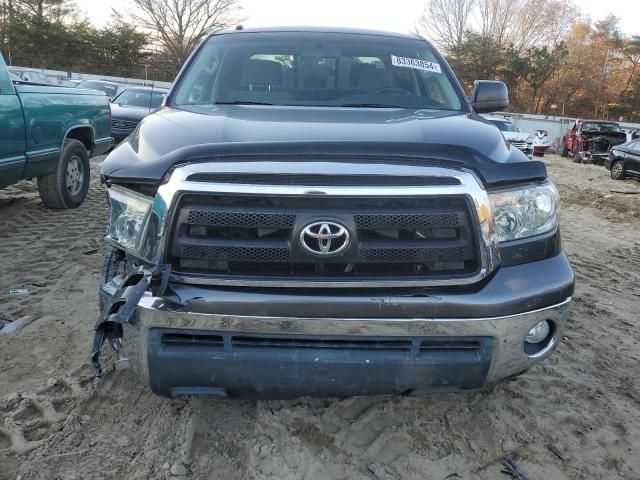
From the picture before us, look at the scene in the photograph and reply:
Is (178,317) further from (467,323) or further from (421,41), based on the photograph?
(421,41)

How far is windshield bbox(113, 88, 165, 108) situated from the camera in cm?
1367

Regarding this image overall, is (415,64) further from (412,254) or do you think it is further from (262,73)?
(412,254)

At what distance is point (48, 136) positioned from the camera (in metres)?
Result: 5.95

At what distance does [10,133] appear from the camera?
528cm

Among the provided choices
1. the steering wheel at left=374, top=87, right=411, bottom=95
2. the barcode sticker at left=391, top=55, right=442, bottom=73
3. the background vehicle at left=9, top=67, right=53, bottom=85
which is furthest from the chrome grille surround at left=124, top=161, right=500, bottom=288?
the background vehicle at left=9, top=67, right=53, bottom=85

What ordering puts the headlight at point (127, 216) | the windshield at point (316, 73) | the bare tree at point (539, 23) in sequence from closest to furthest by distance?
the headlight at point (127, 216) → the windshield at point (316, 73) → the bare tree at point (539, 23)

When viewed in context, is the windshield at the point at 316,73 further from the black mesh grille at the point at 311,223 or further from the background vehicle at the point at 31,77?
the background vehicle at the point at 31,77

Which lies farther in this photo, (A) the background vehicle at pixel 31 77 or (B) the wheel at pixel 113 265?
(A) the background vehicle at pixel 31 77

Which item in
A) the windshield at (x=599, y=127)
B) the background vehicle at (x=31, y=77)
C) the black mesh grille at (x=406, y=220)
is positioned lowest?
the windshield at (x=599, y=127)

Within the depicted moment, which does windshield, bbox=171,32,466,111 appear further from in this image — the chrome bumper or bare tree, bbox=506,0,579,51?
bare tree, bbox=506,0,579,51

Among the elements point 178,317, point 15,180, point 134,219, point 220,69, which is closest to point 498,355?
point 178,317

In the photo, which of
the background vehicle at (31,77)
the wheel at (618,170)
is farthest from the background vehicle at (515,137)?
the background vehicle at (31,77)

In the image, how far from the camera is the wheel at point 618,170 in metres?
14.3

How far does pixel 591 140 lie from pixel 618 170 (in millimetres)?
7365
